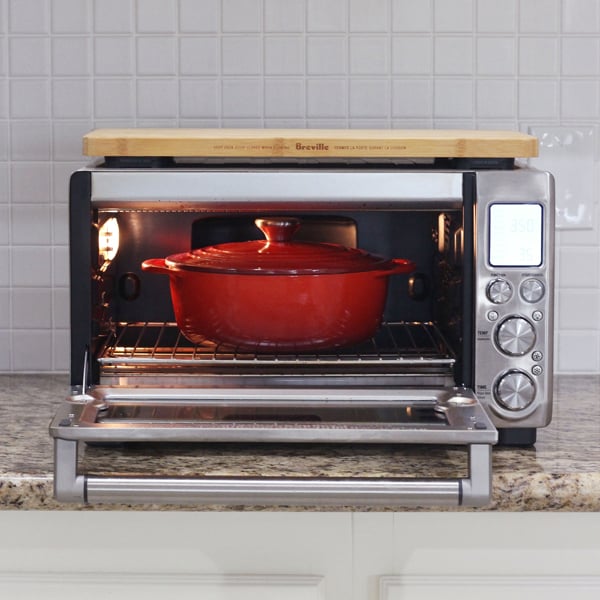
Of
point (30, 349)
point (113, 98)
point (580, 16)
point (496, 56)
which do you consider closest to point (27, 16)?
point (113, 98)

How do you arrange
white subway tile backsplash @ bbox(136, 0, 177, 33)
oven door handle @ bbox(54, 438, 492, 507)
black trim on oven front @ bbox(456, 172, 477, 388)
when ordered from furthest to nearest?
white subway tile backsplash @ bbox(136, 0, 177, 33) → black trim on oven front @ bbox(456, 172, 477, 388) → oven door handle @ bbox(54, 438, 492, 507)

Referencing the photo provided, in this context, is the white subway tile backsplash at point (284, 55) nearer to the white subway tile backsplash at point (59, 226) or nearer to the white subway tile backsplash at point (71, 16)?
the white subway tile backsplash at point (71, 16)

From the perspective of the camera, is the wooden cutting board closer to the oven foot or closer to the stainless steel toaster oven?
the stainless steel toaster oven

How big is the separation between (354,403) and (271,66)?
0.66m

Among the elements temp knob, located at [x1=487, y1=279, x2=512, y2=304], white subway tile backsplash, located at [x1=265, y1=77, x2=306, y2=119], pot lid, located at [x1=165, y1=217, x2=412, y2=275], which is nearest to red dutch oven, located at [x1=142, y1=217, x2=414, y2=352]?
pot lid, located at [x1=165, y1=217, x2=412, y2=275]

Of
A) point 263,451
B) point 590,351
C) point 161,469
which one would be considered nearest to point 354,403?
point 263,451

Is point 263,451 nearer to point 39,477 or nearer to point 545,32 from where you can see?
point 39,477

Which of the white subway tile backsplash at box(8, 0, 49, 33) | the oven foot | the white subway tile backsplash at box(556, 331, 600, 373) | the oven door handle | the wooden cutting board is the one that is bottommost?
the oven door handle

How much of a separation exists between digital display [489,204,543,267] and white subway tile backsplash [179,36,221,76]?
636mm

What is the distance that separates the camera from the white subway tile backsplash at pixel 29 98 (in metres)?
1.73

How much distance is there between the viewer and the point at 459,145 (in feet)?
4.21

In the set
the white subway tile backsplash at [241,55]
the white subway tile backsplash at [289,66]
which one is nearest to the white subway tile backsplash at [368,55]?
the white subway tile backsplash at [289,66]

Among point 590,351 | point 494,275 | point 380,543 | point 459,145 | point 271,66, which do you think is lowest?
point 380,543

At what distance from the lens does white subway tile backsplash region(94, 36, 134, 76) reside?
172cm
